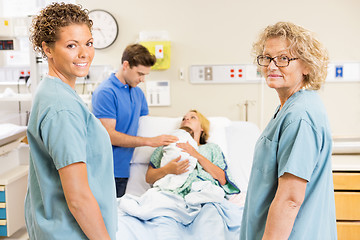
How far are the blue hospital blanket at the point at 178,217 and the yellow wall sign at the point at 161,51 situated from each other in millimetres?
1365

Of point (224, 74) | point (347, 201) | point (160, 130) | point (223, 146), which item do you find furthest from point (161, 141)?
point (347, 201)

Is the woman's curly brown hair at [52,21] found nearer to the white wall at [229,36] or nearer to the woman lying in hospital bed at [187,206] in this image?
the woman lying in hospital bed at [187,206]

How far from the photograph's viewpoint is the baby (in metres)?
2.28

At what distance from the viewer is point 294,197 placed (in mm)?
1108

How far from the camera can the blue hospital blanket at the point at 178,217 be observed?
182 centimetres

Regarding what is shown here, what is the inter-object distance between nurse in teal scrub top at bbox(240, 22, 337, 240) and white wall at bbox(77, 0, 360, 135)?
1972 mm

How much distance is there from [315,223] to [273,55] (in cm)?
57

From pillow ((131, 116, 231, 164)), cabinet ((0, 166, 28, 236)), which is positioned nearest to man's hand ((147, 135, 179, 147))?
pillow ((131, 116, 231, 164))

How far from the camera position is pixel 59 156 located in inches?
40.6

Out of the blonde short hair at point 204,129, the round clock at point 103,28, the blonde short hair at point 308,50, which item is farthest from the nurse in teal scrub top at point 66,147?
the round clock at point 103,28

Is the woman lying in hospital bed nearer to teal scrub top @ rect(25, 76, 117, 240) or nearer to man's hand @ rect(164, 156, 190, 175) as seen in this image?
man's hand @ rect(164, 156, 190, 175)

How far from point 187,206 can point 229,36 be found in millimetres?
1701

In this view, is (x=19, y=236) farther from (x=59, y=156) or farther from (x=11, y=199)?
(x=59, y=156)

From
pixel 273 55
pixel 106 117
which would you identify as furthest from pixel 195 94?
pixel 273 55
